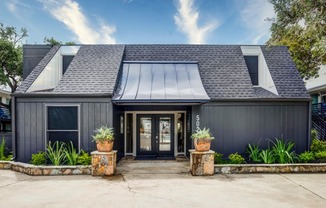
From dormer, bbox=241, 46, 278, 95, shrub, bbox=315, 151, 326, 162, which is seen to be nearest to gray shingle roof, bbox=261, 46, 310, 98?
dormer, bbox=241, 46, 278, 95

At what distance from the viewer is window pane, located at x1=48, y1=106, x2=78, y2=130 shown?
9375mm

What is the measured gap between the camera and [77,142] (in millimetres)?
9430

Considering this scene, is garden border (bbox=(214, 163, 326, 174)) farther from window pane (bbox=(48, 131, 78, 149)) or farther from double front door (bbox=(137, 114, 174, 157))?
window pane (bbox=(48, 131, 78, 149))

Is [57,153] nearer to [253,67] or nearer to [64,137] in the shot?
[64,137]

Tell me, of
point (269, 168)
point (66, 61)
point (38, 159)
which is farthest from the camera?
point (66, 61)

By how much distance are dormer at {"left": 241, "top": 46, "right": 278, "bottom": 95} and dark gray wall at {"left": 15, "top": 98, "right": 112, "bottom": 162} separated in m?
7.70

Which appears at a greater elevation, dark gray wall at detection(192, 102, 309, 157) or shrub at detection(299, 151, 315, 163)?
dark gray wall at detection(192, 102, 309, 157)

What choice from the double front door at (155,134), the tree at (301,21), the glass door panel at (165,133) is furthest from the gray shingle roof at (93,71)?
the tree at (301,21)

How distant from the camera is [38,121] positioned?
367 inches

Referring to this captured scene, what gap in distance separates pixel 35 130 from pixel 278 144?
400 inches

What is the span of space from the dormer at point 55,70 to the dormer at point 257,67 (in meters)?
9.36

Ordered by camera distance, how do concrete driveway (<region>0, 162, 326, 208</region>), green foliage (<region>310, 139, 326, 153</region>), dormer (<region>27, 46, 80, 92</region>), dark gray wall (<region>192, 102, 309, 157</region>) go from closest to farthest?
1. concrete driveway (<region>0, 162, 326, 208</region>)
2. dark gray wall (<region>192, 102, 309, 157</region>)
3. green foliage (<region>310, 139, 326, 153</region>)
4. dormer (<region>27, 46, 80, 92</region>)

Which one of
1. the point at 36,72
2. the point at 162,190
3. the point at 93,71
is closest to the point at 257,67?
the point at 93,71

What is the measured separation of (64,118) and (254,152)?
26.5ft
